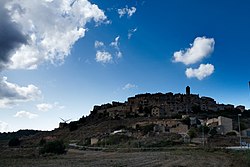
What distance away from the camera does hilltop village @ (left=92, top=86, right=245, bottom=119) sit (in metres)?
144

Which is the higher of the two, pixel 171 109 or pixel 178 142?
pixel 171 109

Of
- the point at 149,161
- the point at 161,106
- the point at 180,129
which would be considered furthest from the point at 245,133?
the point at 161,106

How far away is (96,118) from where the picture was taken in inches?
5984

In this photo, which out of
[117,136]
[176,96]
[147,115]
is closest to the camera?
[117,136]

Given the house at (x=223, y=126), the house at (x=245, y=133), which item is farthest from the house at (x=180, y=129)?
the house at (x=245, y=133)

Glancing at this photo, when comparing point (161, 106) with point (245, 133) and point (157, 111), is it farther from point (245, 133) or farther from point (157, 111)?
point (245, 133)

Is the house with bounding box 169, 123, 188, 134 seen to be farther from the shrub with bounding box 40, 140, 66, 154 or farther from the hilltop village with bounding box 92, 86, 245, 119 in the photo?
Result: the hilltop village with bounding box 92, 86, 245, 119

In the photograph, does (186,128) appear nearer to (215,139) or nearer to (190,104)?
(215,139)

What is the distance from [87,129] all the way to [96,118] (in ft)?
90.0

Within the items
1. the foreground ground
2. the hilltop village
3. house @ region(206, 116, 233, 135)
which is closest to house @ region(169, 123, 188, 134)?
house @ region(206, 116, 233, 135)

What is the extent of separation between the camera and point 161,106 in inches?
5743

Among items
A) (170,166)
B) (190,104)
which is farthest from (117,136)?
(190,104)

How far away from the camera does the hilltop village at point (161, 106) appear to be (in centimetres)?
14412

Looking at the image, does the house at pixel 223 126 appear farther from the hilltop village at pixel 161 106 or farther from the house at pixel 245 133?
the hilltop village at pixel 161 106
